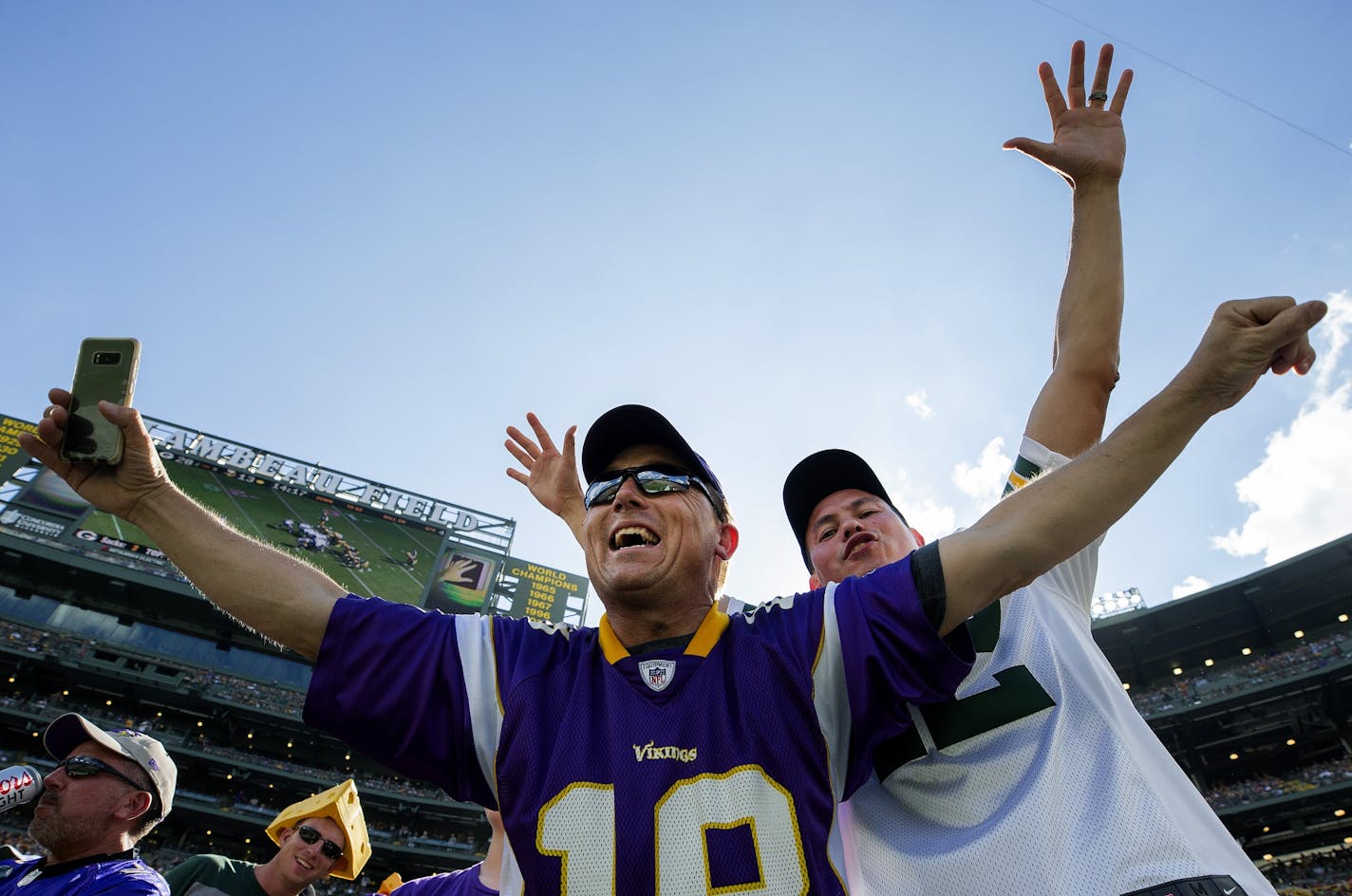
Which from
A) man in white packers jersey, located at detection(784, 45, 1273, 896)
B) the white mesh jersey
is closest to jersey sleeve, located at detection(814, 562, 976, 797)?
man in white packers jersey, located at detection(784, 45, 1273, 896)

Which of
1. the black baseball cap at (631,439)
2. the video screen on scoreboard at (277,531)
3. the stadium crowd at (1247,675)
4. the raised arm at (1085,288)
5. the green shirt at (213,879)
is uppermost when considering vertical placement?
the video screen on scoreboard at (277,531)

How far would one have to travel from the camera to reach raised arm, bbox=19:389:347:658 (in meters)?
1.97

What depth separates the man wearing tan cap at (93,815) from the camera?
3336mm

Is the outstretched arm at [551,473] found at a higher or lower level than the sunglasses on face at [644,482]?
higher

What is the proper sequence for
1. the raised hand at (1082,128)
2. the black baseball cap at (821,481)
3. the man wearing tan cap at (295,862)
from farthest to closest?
the man wearing tan cap at (295,862)
the black baseball cap at (821,481)
the raised hand at (1082,128)

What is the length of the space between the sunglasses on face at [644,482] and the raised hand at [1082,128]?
2.02 meters

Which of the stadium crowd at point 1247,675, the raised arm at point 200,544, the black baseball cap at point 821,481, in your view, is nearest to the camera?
the raised arm at point 200,544

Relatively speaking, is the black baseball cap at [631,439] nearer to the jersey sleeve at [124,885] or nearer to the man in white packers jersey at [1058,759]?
the man in white packers jersey at [1058,759]

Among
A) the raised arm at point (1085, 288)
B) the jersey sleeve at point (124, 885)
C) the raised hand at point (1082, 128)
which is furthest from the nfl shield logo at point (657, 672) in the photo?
the jersey sleeve at point (124, 885)

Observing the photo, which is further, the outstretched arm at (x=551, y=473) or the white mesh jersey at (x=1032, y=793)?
the outstretched arm at (x=551, y=473)

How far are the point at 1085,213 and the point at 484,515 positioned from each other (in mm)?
35281

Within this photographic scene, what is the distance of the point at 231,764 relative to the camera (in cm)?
2691

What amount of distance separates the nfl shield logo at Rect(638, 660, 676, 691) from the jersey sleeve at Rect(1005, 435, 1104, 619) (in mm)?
1378

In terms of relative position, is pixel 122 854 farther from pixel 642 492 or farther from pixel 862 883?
pixel 862 883
